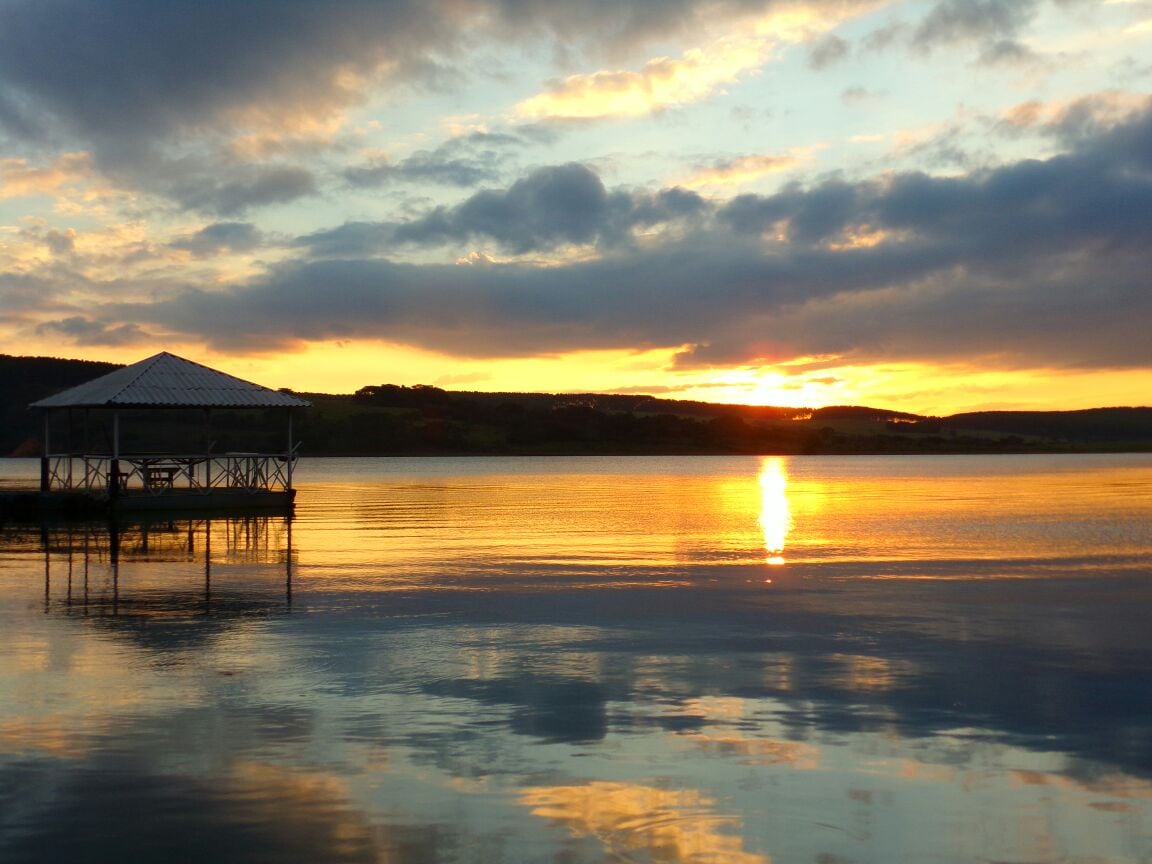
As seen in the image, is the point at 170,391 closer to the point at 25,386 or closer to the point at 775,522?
the point at 775,522

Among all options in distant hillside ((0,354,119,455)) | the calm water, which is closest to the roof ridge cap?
the calm water

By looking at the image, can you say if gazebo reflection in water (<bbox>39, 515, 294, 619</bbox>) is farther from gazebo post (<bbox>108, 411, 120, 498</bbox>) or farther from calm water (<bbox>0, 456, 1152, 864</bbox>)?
gazebo post (<bbox>108, 411, 120, 498</bbox>)

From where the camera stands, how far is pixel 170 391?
128ft

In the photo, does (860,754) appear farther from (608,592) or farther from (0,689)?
(608,592)

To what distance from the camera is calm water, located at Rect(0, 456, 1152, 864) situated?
7527mm

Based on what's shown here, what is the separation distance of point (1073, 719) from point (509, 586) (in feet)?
36.5

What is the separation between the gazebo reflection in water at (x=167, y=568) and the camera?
1745cm

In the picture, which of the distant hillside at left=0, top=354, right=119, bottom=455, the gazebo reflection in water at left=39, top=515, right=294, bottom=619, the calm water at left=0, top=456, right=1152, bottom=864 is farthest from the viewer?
the distant hillside at left=0, top=354, right=119, bottom=455

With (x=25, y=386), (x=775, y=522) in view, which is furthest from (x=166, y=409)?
(x=25, y=386)

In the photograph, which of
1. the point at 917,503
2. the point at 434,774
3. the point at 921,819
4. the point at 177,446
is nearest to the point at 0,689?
the point at 434,774

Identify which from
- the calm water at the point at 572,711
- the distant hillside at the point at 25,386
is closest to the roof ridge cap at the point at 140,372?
the calm water at the point at 572,711

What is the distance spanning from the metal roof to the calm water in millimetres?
14096

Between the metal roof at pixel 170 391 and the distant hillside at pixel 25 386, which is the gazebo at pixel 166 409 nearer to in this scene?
the metal roof at pixel 170 391

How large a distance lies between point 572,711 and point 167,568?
14.3 metres
